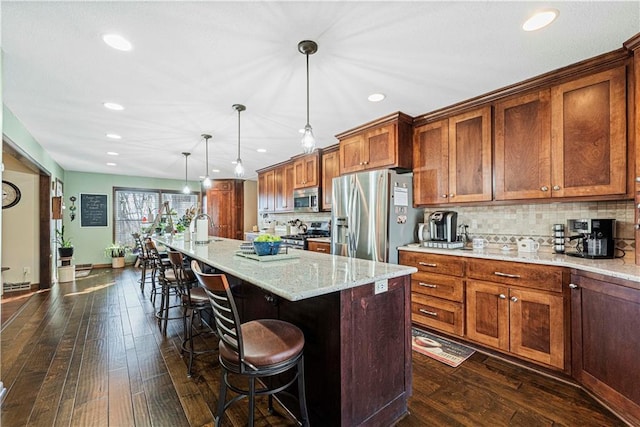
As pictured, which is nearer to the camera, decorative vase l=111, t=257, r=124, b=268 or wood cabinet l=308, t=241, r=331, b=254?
wood cabinet l=308, t=241, r=331, b=254

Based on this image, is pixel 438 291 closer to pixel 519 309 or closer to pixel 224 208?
pixel 519 309

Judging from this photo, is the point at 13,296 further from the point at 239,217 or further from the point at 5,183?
the point at 239,217

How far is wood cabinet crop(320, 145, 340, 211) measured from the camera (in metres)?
4.55

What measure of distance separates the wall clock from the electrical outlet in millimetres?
6105

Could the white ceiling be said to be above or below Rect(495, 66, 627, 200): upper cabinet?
above

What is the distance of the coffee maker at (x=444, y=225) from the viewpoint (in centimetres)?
303

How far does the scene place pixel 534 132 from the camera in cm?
245

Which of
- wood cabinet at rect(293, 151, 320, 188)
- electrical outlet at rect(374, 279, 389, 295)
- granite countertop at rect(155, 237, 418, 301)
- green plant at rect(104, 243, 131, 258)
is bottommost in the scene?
green plant at rect(104, 243, 131, 258)

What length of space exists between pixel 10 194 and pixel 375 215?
19.0ft

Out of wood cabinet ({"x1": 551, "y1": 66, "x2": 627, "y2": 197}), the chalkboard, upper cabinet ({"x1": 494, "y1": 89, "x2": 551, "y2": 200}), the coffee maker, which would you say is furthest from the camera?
the chalkboard

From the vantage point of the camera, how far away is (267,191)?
21.2 feet

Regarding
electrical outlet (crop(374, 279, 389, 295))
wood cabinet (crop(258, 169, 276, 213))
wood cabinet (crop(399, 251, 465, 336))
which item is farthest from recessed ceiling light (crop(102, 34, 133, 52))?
wood cabinet (crop(258, 169, 276, 213))

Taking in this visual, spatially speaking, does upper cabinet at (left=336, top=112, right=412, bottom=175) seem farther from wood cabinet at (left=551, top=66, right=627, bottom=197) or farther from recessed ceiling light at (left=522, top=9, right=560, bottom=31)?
recessed ceiling light at (left=522, top=9, right=560, bottom=31)

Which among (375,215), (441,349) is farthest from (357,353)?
(375,215)
